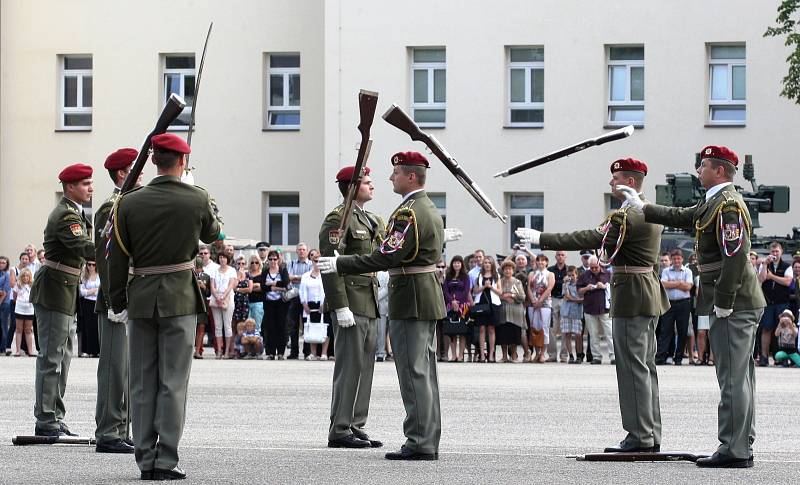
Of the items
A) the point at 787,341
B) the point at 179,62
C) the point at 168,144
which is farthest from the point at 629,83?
the point at 168,144

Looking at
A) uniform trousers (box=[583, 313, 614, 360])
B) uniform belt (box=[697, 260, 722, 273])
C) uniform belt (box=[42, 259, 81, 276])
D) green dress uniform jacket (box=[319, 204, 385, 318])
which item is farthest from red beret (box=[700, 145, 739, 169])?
uniform trousers (box=[583, 313, 614, 360])

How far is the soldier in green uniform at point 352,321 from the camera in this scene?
12836 millimetres

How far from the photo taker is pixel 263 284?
27141 mm

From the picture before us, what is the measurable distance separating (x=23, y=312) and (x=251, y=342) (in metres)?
3.79

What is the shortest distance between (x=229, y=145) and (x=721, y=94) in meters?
11.9

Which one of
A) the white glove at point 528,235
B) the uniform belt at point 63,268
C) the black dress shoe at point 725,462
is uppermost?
the white glove at point 528,235

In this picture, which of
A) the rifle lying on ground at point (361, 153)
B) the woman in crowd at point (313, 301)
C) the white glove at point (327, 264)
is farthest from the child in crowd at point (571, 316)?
the white glove at point (327, 264)

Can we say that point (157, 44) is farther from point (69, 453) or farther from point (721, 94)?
point (69, 453)

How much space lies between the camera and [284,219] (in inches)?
1626

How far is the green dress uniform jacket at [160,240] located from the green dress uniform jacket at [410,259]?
1.68 meters

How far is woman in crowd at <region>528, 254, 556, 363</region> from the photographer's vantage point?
2650 centimetres

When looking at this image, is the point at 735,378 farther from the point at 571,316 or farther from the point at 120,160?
the point at 571,316

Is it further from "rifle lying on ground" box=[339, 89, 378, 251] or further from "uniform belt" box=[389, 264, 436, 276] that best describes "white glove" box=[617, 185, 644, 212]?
"rifle lying on ground" box=[339, 89, 378, 251]

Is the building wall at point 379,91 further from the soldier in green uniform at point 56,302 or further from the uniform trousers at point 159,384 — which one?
the uniform trousers at point 159,384
